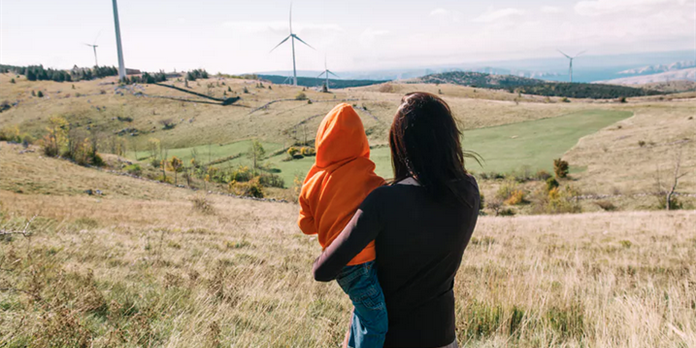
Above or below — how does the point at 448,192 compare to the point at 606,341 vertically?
above

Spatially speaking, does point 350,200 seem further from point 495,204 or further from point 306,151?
point 306,151

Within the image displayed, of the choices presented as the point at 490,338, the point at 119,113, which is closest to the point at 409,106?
the point at 490,338

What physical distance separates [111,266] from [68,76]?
585 feet

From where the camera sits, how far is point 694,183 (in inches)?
1628

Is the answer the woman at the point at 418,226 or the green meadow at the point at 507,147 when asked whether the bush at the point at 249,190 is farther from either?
the woman at the point at 418,226

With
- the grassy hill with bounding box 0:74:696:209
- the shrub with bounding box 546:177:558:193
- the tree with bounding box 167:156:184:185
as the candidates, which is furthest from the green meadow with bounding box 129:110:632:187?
the shrub with bounding box 546:177:558:193

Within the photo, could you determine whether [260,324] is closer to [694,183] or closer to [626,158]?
[694,183]

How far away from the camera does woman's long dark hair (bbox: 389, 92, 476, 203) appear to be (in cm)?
182

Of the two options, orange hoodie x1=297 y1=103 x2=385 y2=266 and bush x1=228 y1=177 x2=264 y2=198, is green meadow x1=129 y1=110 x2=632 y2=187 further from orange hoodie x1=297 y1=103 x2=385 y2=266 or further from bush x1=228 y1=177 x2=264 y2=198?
orange hoodie x1=297 y1=103 x2=385 y2=266

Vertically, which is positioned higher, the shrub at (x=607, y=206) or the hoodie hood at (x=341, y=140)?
the hoodie hood at (x=341, y=140)

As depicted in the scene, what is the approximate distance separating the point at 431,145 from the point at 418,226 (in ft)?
1.30

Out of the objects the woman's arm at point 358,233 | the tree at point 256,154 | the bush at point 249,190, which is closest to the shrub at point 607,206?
the bush at point 249,190

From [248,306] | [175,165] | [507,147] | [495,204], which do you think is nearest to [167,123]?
[175,165]

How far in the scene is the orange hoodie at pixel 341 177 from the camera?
194cm
